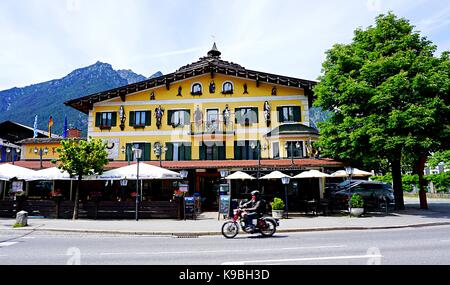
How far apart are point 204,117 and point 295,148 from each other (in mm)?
8126

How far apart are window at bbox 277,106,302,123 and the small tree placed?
47.8ft

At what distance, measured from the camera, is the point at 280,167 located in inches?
816

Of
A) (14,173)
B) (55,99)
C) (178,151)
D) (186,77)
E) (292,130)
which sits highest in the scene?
(55,99)

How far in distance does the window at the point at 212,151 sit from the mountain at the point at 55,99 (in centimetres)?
12634

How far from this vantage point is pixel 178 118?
26547 mm

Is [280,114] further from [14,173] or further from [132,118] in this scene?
[14,173]

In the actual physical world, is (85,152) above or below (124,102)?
below

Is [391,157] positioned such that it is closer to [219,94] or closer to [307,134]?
[307,134]

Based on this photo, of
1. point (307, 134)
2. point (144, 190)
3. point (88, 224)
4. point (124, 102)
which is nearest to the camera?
point (88, 224)

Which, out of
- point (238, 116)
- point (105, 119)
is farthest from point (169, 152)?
point (105, 119)

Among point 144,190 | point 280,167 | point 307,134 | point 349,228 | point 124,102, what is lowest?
point 349,228
